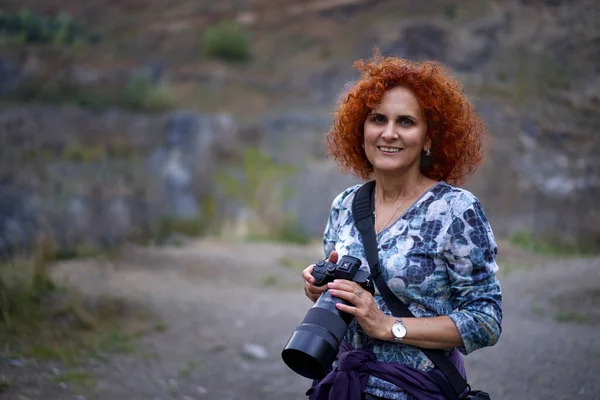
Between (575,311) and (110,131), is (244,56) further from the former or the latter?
(575,311)

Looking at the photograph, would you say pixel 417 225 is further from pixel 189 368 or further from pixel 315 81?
pixel 315 81

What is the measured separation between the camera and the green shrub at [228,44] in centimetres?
2475

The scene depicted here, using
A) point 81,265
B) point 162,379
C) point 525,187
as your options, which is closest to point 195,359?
point 162,379

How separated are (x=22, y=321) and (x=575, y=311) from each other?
492 centimetres

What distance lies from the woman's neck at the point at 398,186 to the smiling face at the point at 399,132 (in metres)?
0.03

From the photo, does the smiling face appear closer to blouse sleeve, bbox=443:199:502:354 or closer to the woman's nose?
the woman's nose

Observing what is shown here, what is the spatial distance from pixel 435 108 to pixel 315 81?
20.3 m

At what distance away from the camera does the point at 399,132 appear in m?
2.47

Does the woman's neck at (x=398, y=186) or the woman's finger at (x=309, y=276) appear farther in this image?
the woman's neck at (x=398, y=186)

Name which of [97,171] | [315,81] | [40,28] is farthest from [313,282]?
[315,81]

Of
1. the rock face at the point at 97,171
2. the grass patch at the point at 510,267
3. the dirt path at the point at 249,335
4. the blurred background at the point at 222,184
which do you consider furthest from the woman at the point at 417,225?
the rock face at the point at 97,171

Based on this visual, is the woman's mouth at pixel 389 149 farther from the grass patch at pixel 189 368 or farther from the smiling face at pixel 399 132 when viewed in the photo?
the grass patch at pixel 189 368

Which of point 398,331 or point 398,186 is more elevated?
point 398,186

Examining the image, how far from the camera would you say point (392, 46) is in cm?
1992
